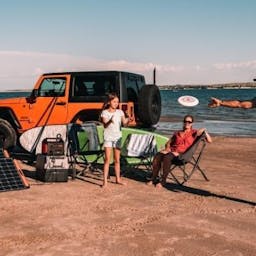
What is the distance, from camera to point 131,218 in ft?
19.6

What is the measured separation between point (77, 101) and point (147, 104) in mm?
1642

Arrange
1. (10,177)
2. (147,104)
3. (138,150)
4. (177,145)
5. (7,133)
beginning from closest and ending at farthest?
(10,177), (177,145), (138,150), (147,104), (7,133)

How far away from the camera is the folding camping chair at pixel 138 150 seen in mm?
8852

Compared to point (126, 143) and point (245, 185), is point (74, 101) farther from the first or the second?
point (245, 185)

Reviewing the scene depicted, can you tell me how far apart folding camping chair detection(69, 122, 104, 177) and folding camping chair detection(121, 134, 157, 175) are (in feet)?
1.64

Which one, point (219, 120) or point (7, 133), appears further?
point (219, 120)

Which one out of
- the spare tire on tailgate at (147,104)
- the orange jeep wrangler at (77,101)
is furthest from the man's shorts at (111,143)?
the spare tire on tailgate at (147,104)

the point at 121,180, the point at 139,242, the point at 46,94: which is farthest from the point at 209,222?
the point at 46,94

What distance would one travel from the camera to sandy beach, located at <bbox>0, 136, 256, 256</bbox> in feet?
15.9

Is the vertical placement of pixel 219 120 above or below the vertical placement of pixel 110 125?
below

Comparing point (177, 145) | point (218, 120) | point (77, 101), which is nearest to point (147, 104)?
point (77, 101)

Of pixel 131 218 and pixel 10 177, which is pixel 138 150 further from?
pixel 131 218

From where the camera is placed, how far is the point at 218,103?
5609mm

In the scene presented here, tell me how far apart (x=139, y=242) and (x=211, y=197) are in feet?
8.14
